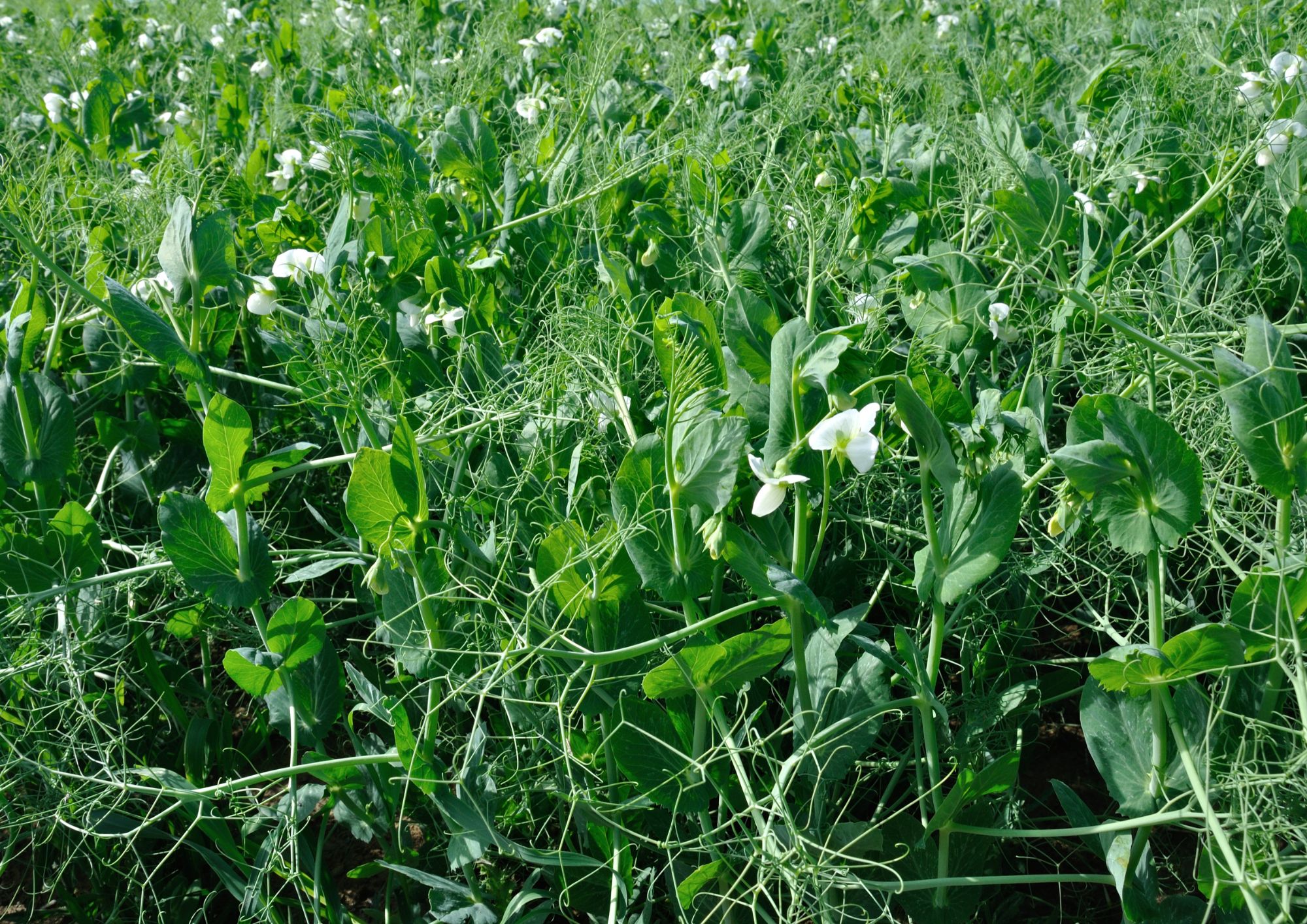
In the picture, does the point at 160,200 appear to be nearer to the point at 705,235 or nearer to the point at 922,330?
the point at 705,235

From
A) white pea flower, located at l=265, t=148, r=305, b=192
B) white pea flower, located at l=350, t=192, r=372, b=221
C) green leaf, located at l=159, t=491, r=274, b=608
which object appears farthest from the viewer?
white pea flower, located at l=265, t=148, r=305, b=192

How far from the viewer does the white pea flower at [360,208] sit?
174 centimetres

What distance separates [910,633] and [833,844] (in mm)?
331

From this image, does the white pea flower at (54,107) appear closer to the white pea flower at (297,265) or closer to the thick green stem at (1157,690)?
the white pea flower at (297,265)

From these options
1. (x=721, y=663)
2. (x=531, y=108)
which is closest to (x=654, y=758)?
(x=721, y=663)

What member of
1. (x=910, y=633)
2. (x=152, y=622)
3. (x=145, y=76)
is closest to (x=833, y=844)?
(x=910, y=633)

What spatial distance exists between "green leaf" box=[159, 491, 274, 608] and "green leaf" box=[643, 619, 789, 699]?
52cm

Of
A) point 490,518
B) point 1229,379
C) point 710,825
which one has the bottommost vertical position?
point 710,825

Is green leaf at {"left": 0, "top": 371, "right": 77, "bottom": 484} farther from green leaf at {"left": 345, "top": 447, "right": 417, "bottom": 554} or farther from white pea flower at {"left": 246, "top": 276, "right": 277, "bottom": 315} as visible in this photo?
green leaf at {"left": 345, "top": 447, "right": 417, "bottom": 554}

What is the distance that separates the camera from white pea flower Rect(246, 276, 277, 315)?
147 cm

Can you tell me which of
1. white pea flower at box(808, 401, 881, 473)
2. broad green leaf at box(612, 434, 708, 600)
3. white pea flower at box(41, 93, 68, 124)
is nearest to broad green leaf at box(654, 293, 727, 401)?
broad green leaf at box(612, 434, 708, 600)

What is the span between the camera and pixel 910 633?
135 centimetres

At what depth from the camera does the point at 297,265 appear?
4.85 feet

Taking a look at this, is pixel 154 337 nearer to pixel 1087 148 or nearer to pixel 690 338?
pixel 690 338
